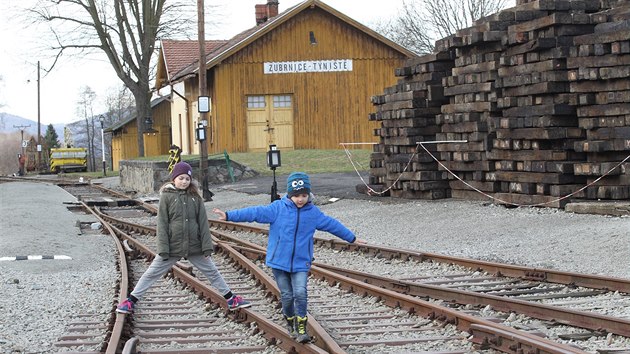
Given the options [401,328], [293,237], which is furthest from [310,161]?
[293,237]

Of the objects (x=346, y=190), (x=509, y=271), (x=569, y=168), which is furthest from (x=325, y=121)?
(x=509, y=271)

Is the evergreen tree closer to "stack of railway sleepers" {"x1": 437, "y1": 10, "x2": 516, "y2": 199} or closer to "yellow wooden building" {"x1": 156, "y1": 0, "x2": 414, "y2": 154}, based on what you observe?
"yellow wooden building" {"x1": 156, "y1": 0, "x2": 414, "y2": 154}

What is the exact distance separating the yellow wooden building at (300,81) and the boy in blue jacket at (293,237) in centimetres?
3574

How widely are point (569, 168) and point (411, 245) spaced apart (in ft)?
11.6

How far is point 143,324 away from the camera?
9.47 m

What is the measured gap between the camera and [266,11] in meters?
54.7

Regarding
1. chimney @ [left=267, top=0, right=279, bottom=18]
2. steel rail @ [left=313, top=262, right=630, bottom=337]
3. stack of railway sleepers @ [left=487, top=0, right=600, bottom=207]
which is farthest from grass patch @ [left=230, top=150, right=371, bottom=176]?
steel rail @ [left=313, top=262, right=630, bottom=337]

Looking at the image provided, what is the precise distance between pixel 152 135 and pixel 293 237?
174 ft

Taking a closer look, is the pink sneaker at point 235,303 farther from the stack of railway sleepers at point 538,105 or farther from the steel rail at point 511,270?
the stack of railway sleepers at point 538,105

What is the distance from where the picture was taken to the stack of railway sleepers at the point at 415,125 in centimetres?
2241

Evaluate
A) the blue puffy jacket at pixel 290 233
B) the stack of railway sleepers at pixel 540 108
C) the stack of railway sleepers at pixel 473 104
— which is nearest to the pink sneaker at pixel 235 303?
the blue puffy jacket at pixel 290 233

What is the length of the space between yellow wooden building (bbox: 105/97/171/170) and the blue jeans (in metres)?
47.6

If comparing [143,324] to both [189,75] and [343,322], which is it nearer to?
[343,322]

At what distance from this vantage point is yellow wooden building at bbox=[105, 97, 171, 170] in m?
60.6
